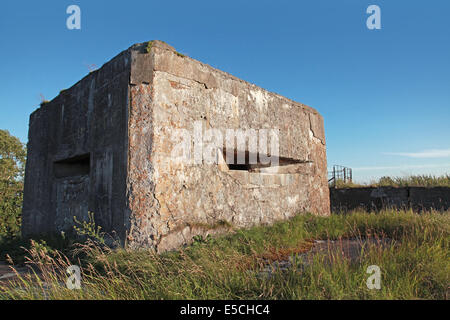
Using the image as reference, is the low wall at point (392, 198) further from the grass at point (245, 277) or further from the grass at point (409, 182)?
the grass at point (245, 277)

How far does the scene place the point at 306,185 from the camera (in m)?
5.48

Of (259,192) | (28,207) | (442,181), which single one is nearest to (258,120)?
(259,192)

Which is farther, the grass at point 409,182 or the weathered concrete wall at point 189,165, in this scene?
the grass at point 409,182

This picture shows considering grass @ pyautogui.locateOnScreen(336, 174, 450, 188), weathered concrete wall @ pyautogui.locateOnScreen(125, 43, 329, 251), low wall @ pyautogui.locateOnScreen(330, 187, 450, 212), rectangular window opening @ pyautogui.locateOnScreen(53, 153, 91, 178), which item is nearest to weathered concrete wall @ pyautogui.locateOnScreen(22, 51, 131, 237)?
rectangular window opening @ pyautogui.locateOnScreen(53, 153, 91, 178)

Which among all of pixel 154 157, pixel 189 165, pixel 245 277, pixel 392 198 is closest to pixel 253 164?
pixel 189 165

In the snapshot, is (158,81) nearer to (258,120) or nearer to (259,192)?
(258,120)

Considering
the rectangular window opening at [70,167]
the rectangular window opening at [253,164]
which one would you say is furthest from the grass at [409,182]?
Result: the rectangular window opening at [70,167]

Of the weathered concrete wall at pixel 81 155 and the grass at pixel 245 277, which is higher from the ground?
the weathered concrete wall at pixel 81 155

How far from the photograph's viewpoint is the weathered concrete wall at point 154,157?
11.0ft

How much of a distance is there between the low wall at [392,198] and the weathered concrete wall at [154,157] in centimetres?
527

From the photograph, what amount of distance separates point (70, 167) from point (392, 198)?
32.2 feet

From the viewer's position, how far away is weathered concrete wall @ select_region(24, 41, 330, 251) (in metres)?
3.35
